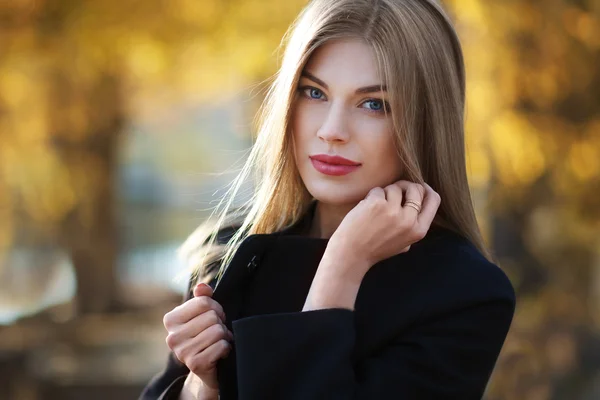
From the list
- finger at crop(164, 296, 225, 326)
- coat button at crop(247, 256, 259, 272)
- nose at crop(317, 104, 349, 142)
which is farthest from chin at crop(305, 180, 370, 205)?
finger at crop(164, 296, 225, 326)

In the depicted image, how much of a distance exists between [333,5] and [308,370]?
792mm

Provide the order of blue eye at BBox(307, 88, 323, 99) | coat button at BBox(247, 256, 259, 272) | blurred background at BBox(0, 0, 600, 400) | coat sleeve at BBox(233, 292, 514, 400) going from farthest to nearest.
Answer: blurred background at BBox(0, 0, 600, 400) < coat button at BBox(247, 256, 259, 272) < blue eye at BBox(307, 88, 323, 99) < coat sleeve at BBox(233, 292, 514, 400)

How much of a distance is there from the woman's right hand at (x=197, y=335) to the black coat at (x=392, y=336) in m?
0.06

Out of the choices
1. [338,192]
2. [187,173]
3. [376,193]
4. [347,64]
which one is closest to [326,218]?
[338,192]

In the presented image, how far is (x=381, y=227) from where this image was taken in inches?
76.5

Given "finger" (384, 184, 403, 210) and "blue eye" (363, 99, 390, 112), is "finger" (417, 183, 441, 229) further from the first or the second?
"blue eye" (363, 99, 390, 112)

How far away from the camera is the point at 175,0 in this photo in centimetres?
654

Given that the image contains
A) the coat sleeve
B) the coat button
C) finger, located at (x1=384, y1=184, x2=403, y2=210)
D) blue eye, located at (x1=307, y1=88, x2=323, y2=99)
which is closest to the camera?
the coat sleeve

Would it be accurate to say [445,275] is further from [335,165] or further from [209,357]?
[209,357]

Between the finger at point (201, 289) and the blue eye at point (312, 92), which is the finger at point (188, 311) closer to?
the finger at point (201, 289)

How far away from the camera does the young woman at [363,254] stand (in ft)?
6.22

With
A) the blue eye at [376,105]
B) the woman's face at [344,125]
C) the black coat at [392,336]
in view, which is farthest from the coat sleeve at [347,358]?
the blue eye at [376,105]

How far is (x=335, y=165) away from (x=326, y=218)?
282mm

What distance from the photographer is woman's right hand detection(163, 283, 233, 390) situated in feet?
6.49
